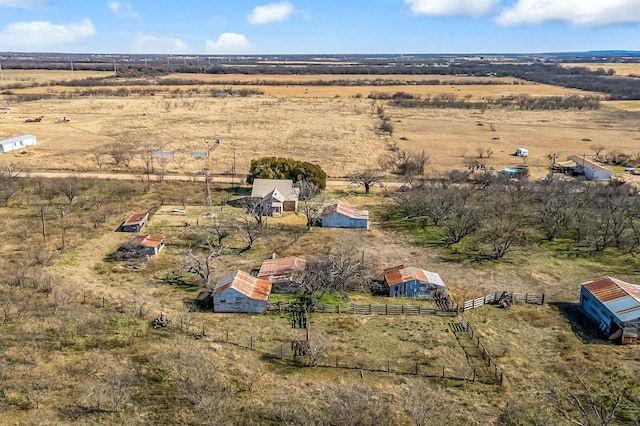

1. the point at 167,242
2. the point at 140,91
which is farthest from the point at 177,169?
the point at 140,91

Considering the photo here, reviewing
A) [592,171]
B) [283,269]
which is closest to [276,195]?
[283,269]

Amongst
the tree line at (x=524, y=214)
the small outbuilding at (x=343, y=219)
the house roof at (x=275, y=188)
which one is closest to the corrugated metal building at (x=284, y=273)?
the small outbuilding at (x=343, y=219)

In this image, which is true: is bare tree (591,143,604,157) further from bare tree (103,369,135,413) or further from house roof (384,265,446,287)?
bare tree (103,369,135,413)

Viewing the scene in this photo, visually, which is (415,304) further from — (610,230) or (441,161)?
(441,161)

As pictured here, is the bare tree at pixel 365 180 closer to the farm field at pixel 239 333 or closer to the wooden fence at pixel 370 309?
the farm field at pixel 239 333

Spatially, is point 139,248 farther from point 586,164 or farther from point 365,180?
point 586,164

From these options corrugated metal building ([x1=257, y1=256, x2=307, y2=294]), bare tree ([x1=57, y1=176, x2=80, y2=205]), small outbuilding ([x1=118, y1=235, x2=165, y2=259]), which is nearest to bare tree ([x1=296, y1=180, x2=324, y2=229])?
corrugated metal building ([x1=257, y1=256, x2=307, y2=294])
